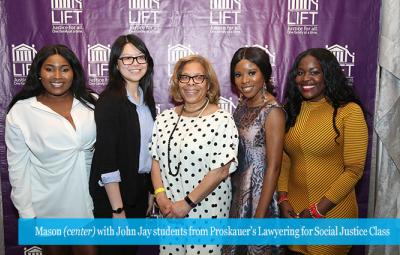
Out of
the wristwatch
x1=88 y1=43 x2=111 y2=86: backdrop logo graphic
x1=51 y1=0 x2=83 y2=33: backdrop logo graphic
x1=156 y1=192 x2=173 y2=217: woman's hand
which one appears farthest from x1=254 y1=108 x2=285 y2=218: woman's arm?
x1=51 y1=0 x2=83 y2=33: backdrop logo graphic

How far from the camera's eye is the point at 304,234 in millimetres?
2154

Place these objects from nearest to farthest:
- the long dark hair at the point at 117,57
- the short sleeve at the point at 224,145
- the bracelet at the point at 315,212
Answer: the short sleeve at the point at 224,145 < the bracelet at the point at 315,212 < the long dark hair at the point at 117,57

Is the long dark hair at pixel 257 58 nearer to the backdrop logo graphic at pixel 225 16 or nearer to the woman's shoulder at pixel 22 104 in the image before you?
the backdrop logo graphic at pixel 225 16

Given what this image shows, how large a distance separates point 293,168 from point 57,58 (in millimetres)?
1547

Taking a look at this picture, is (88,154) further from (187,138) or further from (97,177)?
(187,138)

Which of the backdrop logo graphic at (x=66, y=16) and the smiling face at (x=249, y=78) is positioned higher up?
the backdrop logo graphic at (x=66, y=16)

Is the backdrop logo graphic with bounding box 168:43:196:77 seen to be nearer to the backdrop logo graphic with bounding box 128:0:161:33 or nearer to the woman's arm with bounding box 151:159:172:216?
the backdrop logo graphic with bounding box 128:0:161:33

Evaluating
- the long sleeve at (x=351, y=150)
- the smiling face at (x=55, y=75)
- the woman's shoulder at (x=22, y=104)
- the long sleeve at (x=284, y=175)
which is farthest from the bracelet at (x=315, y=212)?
the woman's shoulder at (x=22, y=104)

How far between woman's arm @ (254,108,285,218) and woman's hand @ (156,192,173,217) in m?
0.51

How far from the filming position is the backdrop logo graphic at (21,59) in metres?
2.89

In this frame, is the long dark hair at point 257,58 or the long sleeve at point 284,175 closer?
the long dark hair at point 257,58
